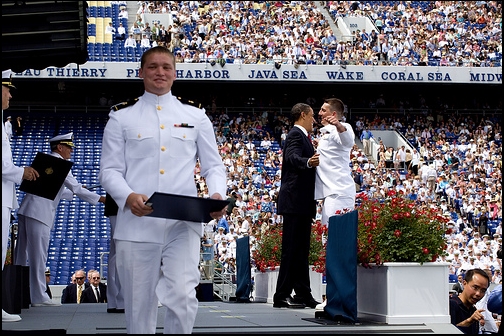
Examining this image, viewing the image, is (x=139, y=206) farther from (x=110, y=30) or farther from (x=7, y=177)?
(x=110, y=30)

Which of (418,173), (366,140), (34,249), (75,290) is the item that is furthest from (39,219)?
(366,140)

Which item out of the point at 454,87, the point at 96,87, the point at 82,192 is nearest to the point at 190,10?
the point at 96,87

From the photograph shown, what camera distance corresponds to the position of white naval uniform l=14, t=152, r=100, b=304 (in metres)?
9.74

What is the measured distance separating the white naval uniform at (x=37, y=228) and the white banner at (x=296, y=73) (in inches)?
1028

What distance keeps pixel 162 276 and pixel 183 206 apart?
50 cm

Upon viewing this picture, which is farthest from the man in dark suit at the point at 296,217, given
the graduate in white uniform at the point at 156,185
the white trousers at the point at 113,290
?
the graduate in white uniform at the point at 156,185

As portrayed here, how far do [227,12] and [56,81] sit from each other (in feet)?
28.7

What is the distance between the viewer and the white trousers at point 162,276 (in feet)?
15.9

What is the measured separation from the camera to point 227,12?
40688 millimetres

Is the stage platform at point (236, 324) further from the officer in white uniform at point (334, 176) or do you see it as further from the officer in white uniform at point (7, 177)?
the officer in white uniform at point (334, 176)

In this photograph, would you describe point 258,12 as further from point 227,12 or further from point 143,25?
point 143,25

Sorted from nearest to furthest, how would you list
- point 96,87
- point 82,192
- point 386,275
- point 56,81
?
point 386,275 < point 82,192 < point 56,81 < point 96,87

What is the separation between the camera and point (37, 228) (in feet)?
32.3

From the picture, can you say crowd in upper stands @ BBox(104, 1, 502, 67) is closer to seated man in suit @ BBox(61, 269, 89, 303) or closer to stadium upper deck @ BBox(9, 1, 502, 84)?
stadium upper deck @ BBox(9, 1, 502, 84)
